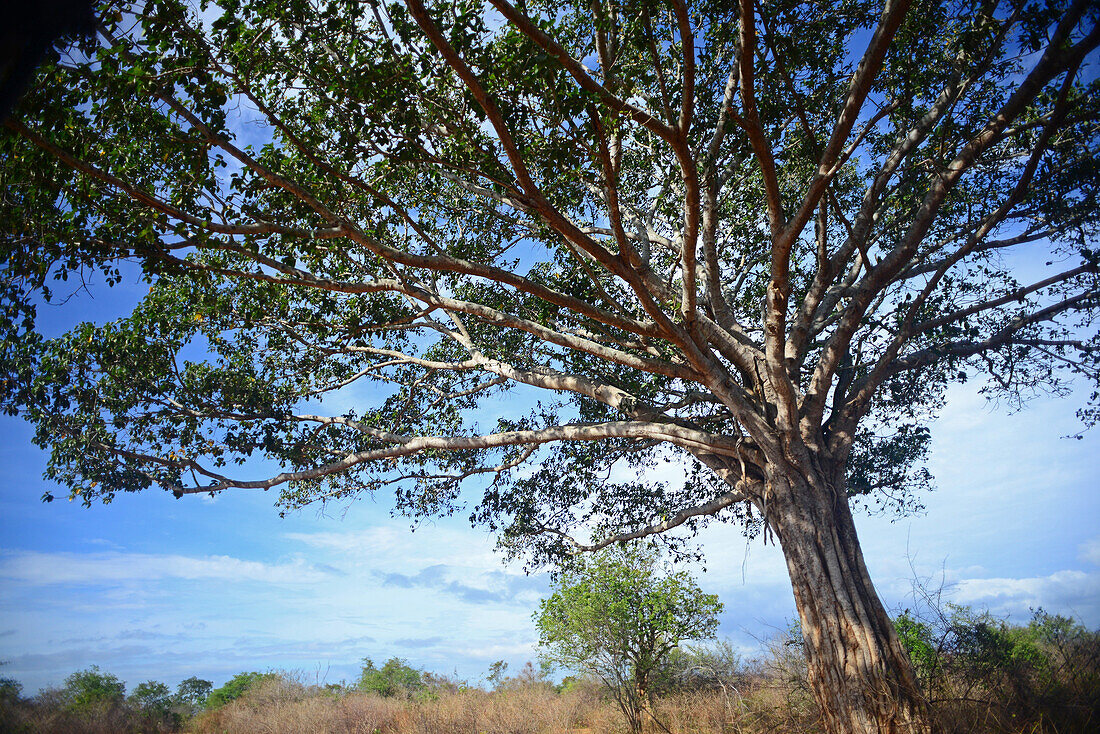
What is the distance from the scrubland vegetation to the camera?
6453mm

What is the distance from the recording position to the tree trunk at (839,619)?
5621 millimetres

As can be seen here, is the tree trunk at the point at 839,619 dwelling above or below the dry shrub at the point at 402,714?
above

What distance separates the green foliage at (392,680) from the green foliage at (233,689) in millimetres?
2937

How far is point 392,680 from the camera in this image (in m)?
19.2

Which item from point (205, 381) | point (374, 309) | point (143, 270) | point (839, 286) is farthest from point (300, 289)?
point (839, 286)

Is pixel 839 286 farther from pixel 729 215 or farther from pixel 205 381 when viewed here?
pixel 205 381

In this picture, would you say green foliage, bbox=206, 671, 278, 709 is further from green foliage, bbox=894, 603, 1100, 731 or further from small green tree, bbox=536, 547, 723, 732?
green foliage, bbox=894, 603, 1100, 731

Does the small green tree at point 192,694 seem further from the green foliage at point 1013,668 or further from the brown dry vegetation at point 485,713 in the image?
the green foliage at point 1013,668

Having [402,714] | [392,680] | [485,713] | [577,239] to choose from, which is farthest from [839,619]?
[392,680]

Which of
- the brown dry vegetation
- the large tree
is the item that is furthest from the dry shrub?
the large tree

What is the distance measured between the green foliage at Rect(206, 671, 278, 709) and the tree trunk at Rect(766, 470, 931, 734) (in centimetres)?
1590

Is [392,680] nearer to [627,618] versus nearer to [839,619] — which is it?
[627,618]

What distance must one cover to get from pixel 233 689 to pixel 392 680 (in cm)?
487

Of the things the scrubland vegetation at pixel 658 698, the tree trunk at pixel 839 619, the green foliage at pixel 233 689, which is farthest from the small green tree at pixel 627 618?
the green foliage at pixel 233 689
